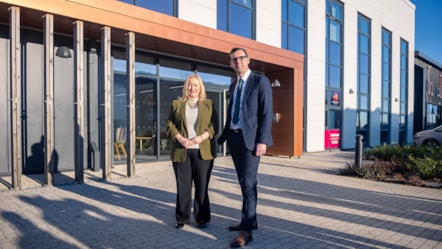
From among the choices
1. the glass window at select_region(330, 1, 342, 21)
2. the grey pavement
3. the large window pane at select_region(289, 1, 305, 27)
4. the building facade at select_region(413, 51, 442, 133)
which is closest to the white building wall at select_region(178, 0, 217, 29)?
the large window pane at select_region(289, 1, 305, 27)

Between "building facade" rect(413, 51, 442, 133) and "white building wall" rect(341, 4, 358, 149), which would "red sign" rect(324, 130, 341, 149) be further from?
"building facade" rect(413, 51, 442, 133)

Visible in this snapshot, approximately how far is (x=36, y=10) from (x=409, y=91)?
2550 cm

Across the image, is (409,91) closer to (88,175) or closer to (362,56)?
(362,56)

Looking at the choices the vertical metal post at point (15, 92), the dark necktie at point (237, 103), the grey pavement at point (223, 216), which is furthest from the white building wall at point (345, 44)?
the dark necktie at point (237, 103)

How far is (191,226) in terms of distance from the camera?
12.5 feet

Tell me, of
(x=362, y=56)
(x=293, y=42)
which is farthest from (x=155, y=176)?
(x=362, y=56)

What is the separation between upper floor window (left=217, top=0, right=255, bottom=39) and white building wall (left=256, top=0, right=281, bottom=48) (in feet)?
0.99

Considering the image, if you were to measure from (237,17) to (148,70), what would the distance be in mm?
4216

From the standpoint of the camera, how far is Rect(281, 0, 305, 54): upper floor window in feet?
43.2

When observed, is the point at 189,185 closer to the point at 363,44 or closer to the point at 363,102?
the point at 363,102

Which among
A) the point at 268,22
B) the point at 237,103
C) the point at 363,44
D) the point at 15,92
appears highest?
the point at 363,44

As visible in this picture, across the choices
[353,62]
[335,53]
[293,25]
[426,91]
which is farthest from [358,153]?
[426,91]

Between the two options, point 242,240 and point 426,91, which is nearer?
point 242,240

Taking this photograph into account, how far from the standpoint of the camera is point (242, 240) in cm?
319
